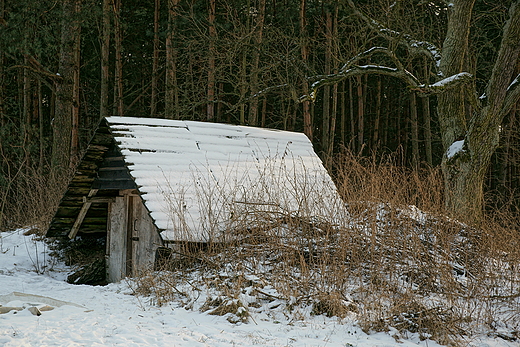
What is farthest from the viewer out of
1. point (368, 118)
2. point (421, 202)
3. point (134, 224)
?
point (368, 118)

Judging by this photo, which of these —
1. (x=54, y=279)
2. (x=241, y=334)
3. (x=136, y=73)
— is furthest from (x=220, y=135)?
(x=136, y=73)

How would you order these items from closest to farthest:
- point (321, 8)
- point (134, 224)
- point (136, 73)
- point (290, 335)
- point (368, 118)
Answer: point (290, 335) → point (134, 224) → point (321, 8) → point (136, 73) → point (368, 118)

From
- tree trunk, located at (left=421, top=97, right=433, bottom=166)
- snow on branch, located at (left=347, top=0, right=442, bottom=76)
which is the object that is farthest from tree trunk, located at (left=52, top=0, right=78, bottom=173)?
tree trunk, located at (left=421, top=97, right=433, bottom=166)

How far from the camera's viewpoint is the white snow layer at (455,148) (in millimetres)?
10047

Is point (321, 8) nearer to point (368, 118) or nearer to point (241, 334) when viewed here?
point (368, 118)

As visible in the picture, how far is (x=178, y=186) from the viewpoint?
Result: 335 inches

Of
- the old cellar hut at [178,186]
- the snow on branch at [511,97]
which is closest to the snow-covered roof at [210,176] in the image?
the old cellar hut at [178,186]

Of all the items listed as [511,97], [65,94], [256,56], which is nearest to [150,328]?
[511,97]

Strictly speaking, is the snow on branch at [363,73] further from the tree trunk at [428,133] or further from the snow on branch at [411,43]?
the tree trunk at [428,133]

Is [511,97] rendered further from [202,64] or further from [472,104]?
[202,64]

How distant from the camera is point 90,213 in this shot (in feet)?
37.6

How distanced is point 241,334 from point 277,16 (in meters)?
17.5

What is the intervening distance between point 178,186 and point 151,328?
Answer: 3.27m

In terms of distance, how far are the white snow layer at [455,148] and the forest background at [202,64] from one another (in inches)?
12.5
